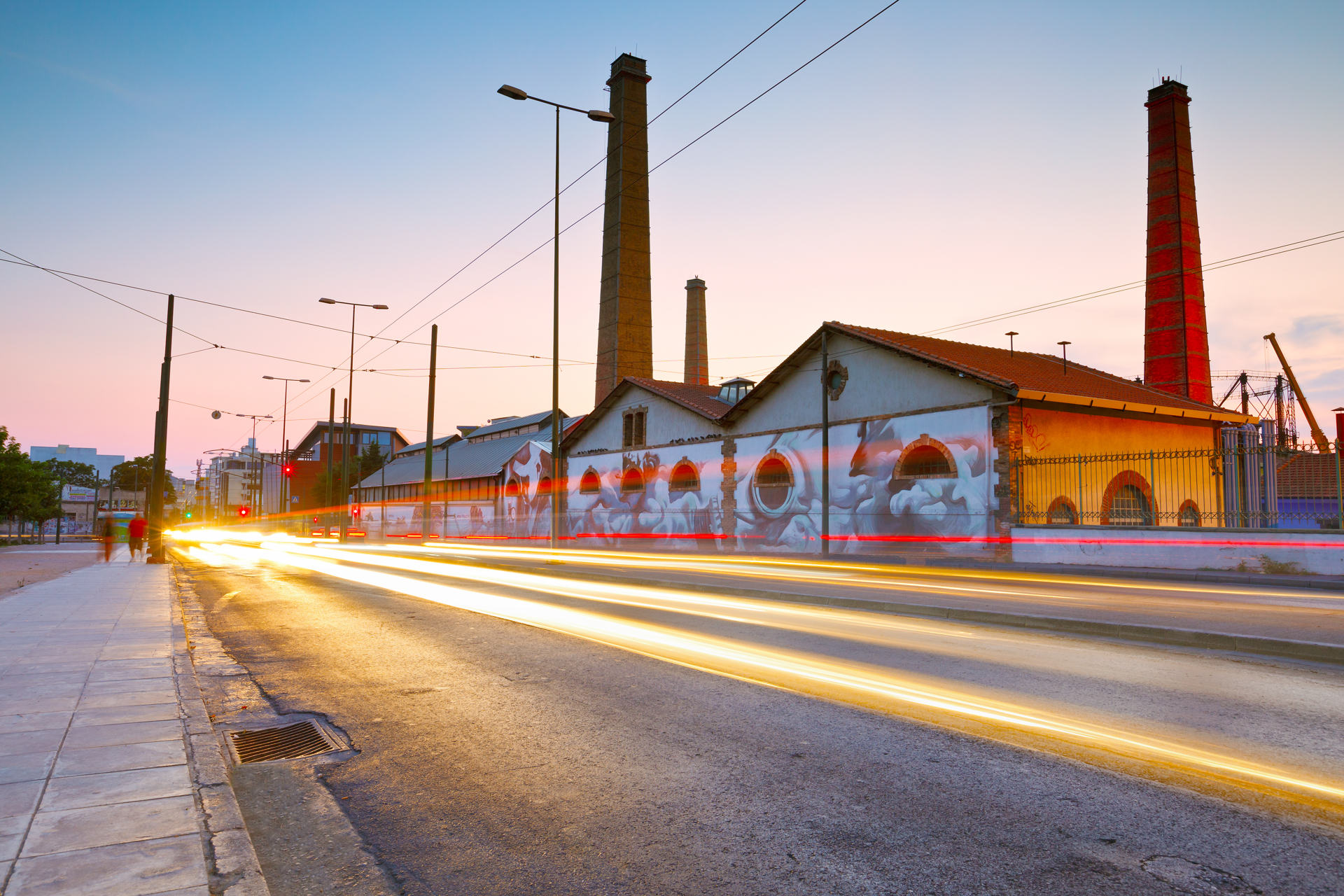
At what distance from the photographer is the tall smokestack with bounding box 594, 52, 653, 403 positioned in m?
41.9

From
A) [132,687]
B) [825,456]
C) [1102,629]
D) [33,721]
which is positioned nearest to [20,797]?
[33,721]

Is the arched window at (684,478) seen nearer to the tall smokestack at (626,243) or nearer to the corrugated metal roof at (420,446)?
the tall smokestack at (626,243)

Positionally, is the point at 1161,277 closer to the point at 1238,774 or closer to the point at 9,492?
the point at 1238,774

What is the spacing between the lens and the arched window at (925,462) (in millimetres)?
23375

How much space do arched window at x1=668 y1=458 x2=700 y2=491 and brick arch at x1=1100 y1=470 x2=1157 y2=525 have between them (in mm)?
15314

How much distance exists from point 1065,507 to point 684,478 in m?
15.9

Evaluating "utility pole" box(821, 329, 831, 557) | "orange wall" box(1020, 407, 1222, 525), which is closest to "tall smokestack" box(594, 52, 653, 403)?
"utility pole" box(821, 329, 831, 557)

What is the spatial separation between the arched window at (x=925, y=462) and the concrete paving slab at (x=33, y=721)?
843 inches

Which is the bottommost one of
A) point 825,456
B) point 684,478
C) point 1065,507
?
point 1065,507

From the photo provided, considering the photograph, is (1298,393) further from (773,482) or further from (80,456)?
(80,456)

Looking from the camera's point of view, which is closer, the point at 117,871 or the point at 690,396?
the point at 117,871

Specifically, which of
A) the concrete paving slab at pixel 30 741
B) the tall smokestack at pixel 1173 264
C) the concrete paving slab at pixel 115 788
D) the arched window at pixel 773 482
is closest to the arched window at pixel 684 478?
the arched window at pixel 773 482

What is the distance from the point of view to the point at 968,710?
221 inches

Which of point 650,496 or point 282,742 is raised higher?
point 650,496
